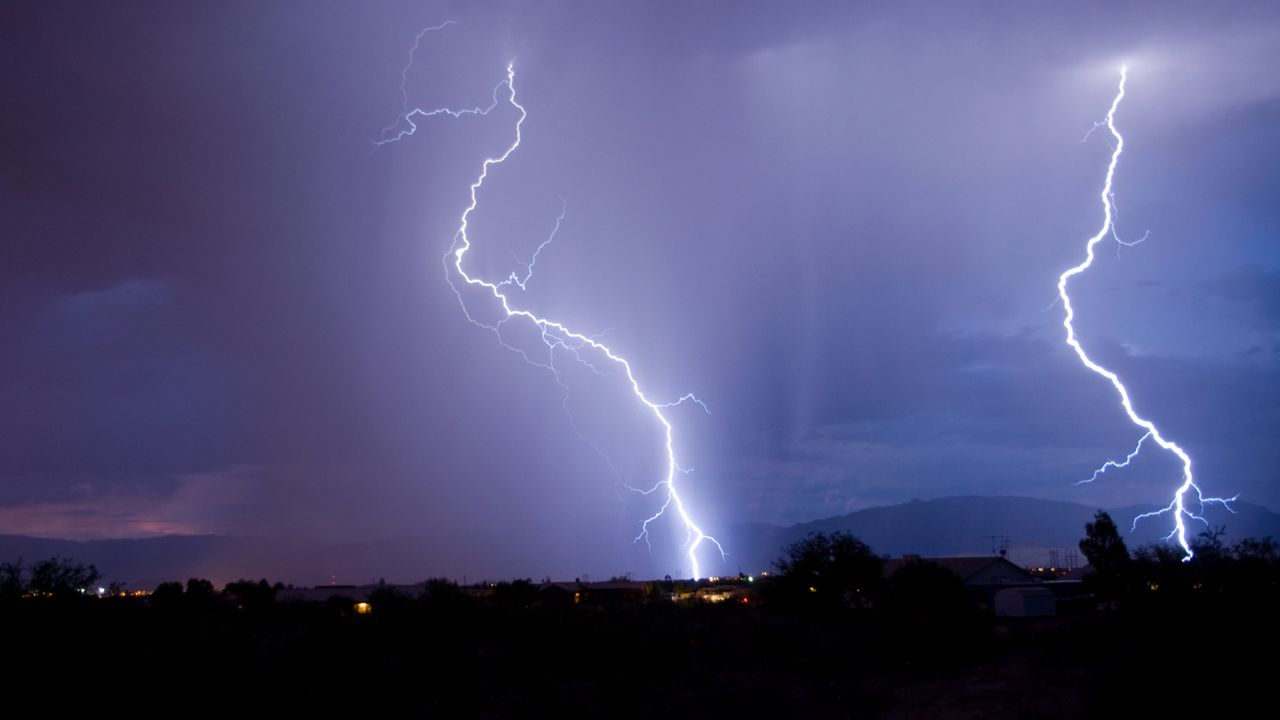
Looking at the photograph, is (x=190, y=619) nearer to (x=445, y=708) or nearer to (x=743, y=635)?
(x=445, y=708)

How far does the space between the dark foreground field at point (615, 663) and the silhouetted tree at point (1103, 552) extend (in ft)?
66.5

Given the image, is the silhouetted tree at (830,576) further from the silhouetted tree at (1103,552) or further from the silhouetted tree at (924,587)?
the silhouetted tree at (1103,552)

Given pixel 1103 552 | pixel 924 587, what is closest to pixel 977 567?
pixel 1103 552

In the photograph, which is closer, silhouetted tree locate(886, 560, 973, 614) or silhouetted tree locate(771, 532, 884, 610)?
silhouetted tree locate(886, 560, 973, 614)

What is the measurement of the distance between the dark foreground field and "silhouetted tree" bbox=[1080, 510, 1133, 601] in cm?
2028

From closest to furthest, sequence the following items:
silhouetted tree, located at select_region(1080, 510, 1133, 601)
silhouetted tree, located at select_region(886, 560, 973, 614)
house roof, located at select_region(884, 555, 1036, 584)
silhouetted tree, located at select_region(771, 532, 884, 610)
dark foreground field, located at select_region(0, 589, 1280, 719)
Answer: dark foreground field, located at select_region(0, 589, 1280, 719)
silhouetted tree, located at select_region(886, 560, 973, 614)
silhouetted tree, located at select_region(771, 532, 884, 610)
silhouetted tree, located at select_region(1080, 510, 1133, 601)
house roof, located at select_region(884, 555, 1036, 584)

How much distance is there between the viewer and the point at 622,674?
2312 cm

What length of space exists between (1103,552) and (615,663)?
4238 cm

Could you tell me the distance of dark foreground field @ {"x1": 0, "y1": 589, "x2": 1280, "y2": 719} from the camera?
1512 centimetres

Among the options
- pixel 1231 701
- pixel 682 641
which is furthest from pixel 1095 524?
A: pixel 1231 701

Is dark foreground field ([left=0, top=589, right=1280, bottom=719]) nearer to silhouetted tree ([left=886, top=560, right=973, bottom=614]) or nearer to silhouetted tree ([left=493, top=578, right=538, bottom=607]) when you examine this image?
silhouetted tree ([left=886, top=560, right=973, bottom=614])

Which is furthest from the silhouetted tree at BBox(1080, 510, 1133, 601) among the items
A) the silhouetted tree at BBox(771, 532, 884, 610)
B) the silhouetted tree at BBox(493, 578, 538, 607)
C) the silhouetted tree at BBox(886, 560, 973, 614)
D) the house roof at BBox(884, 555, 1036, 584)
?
the silhouetted tree at BBox(493, 578, 538, 607)

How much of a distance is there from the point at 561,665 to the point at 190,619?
8.43 m

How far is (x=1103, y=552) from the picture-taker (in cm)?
5750
